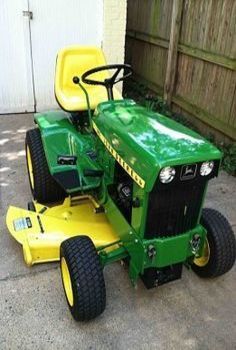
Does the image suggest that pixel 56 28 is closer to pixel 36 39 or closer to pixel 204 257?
pixel 36 39

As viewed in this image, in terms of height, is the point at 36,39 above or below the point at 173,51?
above

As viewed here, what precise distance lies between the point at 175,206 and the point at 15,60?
3.93 m

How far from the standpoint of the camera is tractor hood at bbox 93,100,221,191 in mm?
1821

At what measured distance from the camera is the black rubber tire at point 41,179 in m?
3.01

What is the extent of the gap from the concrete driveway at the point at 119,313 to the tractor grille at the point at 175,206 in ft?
1.77

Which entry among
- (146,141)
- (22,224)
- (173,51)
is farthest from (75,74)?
(173,51)

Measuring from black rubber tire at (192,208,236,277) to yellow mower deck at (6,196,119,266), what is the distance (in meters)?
0.60

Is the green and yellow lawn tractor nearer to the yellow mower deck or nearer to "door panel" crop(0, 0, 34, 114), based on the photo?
the yellow mower deck

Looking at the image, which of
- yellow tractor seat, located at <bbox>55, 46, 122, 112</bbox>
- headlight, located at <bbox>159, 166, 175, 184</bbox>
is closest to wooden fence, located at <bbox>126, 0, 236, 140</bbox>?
yellow tractor seat, located at <bbox>55, 46, 122, 112</bbox>

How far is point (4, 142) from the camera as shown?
4.51 metres

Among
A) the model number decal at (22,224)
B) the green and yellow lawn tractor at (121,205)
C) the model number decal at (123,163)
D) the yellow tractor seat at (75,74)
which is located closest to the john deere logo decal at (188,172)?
the green and yellow lawn tractor at (121,205)

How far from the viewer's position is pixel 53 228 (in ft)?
8.47

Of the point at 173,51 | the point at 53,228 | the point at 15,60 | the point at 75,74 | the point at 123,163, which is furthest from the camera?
the point at 173,51

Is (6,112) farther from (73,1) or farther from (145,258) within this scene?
(145,258)
